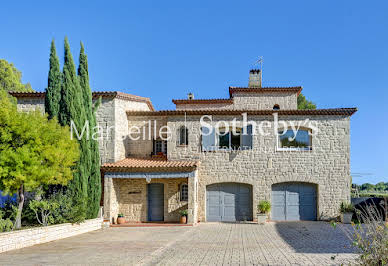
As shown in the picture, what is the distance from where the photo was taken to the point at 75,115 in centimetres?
1584

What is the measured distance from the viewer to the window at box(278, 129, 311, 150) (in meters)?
19.1

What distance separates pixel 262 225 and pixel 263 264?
897 centimetres

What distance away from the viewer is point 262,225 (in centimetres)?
1711

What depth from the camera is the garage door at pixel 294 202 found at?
18.9 m

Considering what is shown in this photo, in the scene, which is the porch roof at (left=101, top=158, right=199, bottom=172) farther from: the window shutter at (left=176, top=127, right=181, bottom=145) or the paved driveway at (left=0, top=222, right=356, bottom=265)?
the paved driveway at (left=0, top=222, right=356, bottom=265)

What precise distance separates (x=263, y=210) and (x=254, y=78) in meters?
10.1

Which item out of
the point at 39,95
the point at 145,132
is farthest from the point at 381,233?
the point at 39,95

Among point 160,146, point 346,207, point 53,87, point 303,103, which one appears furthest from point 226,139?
point 303,103

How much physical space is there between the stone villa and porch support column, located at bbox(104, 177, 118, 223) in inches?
17.9

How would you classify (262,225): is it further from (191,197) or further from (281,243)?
(281,243)

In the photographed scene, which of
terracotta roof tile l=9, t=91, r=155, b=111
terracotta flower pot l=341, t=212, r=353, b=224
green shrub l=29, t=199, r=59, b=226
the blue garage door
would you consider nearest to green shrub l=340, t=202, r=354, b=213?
terracotta flower pot l=341, t=212, r=353, b=224

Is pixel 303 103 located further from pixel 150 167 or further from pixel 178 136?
pixel 150 167

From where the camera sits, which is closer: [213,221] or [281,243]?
[281,243]

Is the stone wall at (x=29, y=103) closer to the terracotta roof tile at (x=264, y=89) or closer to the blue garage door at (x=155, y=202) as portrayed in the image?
the blue garage door at (x=155, y=202)
